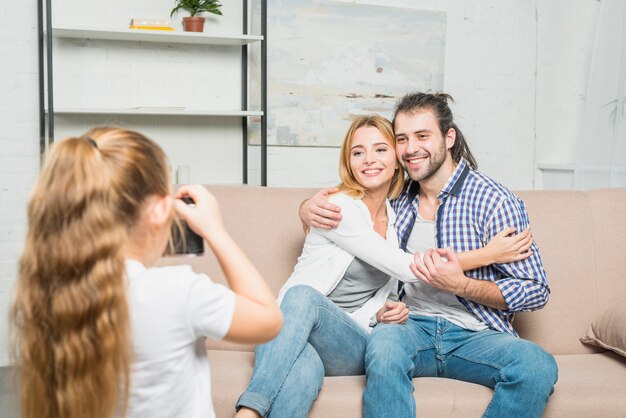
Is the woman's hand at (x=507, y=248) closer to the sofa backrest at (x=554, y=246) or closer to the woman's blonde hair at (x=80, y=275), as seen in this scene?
the sofa backrest at (x=554, y=246)

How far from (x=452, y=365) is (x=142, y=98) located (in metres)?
2.32

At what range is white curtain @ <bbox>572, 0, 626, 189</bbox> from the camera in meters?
3.51

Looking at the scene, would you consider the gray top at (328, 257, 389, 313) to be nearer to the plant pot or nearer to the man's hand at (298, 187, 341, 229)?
the man's hand at (298, 187, 341, 229)

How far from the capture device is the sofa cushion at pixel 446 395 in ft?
6.39

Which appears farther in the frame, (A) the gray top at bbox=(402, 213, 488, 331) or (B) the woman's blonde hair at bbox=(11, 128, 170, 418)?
(A) the gray top at bbox=(402, 213, 488, 331)

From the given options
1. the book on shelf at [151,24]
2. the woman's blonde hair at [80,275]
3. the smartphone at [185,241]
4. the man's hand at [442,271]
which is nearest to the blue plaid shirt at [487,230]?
the man's hand at [442,271]

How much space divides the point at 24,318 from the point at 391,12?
349cm

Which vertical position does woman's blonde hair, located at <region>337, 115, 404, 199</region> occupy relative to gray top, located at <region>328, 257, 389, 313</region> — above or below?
above

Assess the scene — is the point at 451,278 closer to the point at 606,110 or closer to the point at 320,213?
the point at 320,213

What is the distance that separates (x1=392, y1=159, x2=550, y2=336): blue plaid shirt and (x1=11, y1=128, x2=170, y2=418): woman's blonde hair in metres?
1.29

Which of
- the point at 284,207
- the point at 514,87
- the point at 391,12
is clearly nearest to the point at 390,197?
the point at 284,207

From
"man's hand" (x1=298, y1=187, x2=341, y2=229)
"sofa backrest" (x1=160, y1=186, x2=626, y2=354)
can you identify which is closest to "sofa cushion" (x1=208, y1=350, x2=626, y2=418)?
"sofa backrest" (x1=160, y1=186, x2=626, y2=354)

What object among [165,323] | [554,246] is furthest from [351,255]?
[165,323]

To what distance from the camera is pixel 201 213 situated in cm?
126
